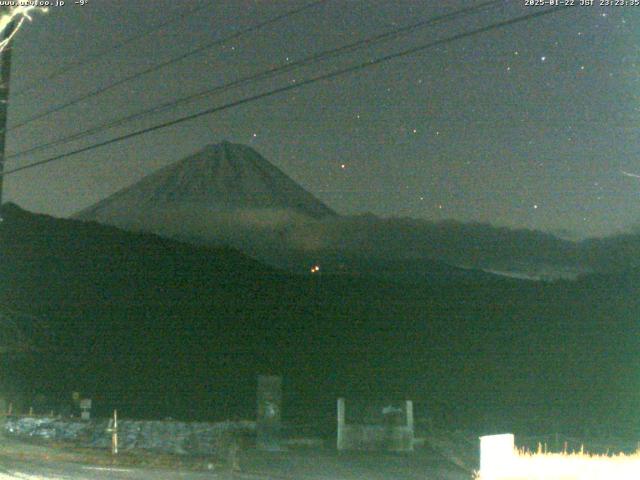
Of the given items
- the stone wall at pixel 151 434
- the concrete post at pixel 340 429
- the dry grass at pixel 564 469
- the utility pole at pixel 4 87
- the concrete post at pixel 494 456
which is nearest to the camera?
the dry grass at pixel 564 469

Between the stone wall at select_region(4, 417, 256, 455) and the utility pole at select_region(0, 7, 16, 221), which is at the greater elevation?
the utility pole at select_region(0, 7, 16, 221)

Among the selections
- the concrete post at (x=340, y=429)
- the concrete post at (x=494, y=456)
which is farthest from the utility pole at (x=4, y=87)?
the concrete post at (x=494, y=456)

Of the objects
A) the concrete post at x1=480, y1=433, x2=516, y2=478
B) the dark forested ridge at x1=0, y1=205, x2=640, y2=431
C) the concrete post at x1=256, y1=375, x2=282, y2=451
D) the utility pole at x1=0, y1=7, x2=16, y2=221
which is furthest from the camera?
the dark forested ridge at x1=0, y1=205, x2=640, y2=431

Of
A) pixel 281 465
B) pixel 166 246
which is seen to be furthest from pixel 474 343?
pixel 281 465

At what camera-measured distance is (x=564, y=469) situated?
563 inches

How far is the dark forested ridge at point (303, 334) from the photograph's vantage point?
5312cm

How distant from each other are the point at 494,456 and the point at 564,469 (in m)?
1.30

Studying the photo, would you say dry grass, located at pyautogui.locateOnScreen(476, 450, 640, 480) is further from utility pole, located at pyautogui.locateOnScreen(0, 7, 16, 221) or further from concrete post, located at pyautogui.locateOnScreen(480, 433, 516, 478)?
utility pole, located at pyautogui.locateOnScreen(0, 7, 16, 221)

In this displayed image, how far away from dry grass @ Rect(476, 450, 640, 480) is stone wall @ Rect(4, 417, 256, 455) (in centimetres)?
697

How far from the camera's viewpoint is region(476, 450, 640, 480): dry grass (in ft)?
44.8

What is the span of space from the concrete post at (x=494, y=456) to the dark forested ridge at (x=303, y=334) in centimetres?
2104

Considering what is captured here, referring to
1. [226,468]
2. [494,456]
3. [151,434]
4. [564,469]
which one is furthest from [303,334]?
[494,456]

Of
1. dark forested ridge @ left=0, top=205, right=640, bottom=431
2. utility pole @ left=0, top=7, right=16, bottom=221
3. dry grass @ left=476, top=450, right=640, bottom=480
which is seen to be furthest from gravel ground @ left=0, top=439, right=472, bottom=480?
dark forested ridge @ left=0, top=205, right=640, bottom=431

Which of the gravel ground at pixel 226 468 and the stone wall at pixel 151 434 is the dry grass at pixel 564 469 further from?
the stone wall at pixel 151 434
